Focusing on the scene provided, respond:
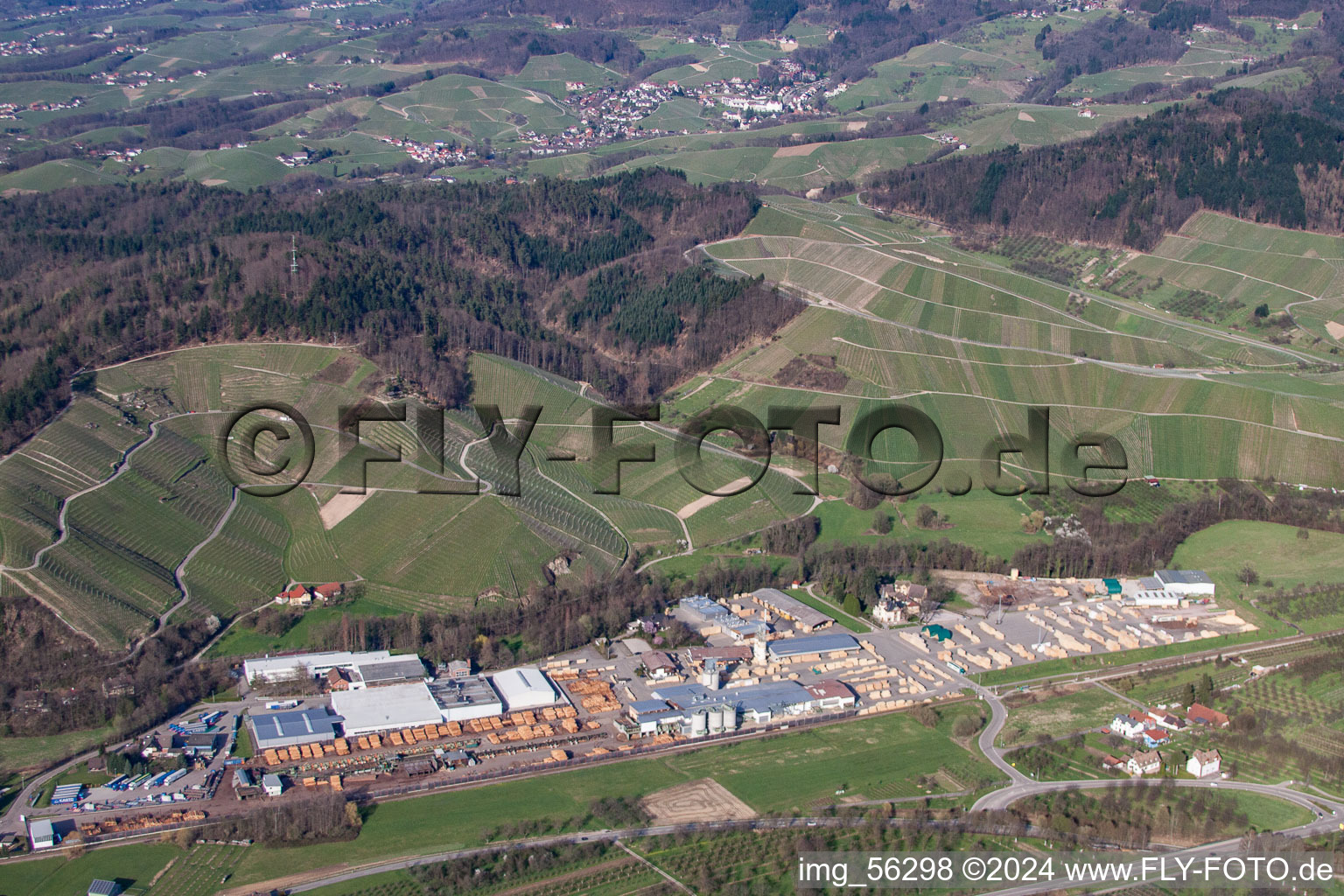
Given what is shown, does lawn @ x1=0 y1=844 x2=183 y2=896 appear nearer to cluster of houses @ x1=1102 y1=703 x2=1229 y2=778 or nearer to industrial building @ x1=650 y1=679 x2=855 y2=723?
industrial building @ x1=650 y1=679 x2=855 y2=723

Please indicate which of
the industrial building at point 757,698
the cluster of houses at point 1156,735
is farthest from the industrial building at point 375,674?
the cluster of houses at point 1156,735

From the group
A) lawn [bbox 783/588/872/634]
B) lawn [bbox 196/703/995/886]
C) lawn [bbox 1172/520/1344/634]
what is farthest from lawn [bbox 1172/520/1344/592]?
lawn [bbox 196/703/995/886]

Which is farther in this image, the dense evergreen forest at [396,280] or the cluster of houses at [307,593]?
the dense evergreen forest at [396,280]

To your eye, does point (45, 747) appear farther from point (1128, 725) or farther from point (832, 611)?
point (1128, 725)

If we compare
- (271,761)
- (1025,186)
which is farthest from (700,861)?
(1025,186)

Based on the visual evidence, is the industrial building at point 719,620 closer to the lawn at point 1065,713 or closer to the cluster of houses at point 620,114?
the lawn at point 1065,713

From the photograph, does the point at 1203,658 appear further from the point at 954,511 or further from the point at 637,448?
the point at 637,448

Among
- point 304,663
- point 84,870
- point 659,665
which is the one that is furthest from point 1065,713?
point 84,870
